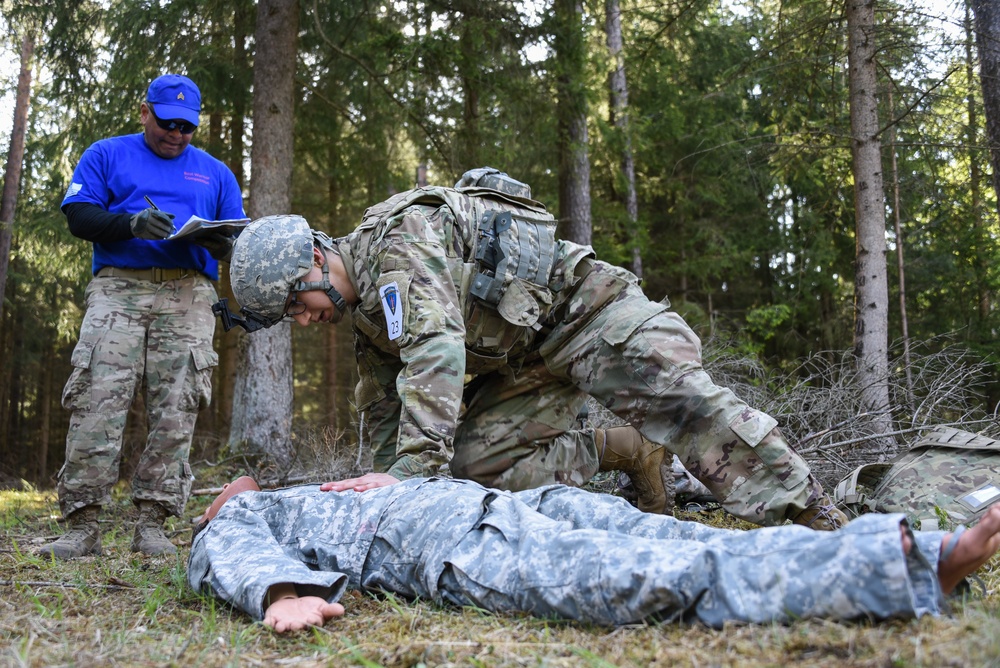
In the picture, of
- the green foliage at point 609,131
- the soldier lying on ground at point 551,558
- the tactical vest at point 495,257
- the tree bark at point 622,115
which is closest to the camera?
the soldier lying on ground at point 551,558

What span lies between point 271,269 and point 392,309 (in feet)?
1.89

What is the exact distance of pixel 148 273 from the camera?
4.22 metres

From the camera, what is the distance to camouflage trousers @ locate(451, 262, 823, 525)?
10.6ft

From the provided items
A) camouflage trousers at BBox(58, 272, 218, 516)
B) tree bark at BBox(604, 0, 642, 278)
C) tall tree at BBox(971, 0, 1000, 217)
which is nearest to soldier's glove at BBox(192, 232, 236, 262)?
camouflage trousers at BBox(58, 272, 218, 516)

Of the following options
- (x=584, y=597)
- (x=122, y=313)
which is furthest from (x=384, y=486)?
(x=122, y=313)

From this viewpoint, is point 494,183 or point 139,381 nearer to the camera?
point 494,183

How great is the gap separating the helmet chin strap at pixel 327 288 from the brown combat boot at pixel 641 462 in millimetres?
1529

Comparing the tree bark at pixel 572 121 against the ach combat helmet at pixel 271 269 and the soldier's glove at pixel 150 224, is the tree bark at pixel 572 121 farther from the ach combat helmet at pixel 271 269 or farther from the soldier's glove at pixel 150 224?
the ach combat helmet at pixel 271 269

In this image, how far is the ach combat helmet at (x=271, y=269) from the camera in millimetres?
3346

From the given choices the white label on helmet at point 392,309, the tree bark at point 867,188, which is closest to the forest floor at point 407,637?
the white label on helmet at point 392,309

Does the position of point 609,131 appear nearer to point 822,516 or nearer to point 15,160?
point 822,516

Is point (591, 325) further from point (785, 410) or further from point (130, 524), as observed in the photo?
point (130, 524)

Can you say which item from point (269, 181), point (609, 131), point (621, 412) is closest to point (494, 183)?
point (621, 412)

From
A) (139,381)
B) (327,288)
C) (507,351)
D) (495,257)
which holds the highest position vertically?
(495,257)
